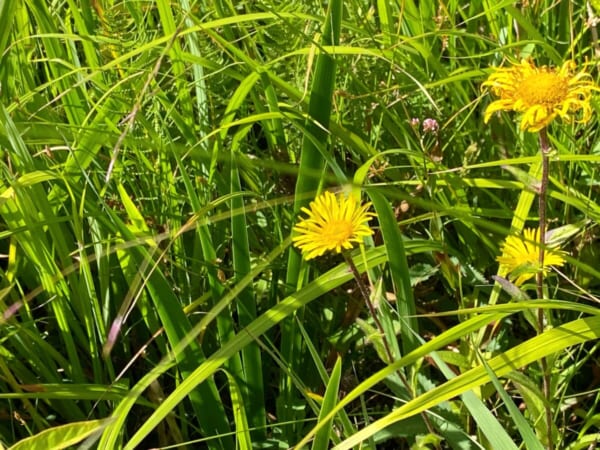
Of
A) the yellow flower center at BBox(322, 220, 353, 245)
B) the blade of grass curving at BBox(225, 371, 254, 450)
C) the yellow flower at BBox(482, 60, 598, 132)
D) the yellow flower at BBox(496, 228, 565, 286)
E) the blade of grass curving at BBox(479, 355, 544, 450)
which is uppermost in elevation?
the yellow flower at BBox(482, 60, 598, 132)

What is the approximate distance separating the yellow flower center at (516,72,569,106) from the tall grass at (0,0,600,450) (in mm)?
115

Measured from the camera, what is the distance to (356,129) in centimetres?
115

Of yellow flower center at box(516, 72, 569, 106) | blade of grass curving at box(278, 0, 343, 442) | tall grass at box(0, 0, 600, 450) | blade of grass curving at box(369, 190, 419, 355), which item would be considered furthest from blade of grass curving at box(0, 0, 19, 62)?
yellow flower center at box(516, 72, 569, 106)

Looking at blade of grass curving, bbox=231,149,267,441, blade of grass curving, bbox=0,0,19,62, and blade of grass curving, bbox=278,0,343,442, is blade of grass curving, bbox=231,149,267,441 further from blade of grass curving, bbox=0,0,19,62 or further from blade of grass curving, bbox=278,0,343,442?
blade of grass curving, bbox=0,0,19,62

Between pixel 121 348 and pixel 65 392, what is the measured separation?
7.9 inches

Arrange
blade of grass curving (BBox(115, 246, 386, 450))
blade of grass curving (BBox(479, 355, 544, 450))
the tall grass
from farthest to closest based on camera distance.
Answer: the tall grass → blade of grass curving (BBox(115, 246, 386, 450)) → blade of grass curving (BBox(479, 355, 544, 450))

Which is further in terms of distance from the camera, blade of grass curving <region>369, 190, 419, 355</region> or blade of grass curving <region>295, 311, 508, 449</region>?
blade of grass curving <region>369, 190, 419, 355</region>

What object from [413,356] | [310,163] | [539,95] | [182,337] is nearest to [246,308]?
[182,337]

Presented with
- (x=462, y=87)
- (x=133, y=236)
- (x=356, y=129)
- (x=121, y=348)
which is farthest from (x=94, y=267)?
(x=462, y=87)

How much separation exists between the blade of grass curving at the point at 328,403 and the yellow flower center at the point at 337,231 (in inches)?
4.4

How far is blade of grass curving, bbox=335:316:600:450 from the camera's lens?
70cm

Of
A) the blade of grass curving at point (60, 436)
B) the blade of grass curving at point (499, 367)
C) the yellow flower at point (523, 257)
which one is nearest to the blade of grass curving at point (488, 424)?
the blade of grass curving at point (499, 367)

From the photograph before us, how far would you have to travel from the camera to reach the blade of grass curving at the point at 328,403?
0.73 m

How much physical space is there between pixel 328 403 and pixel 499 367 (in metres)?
0.16
